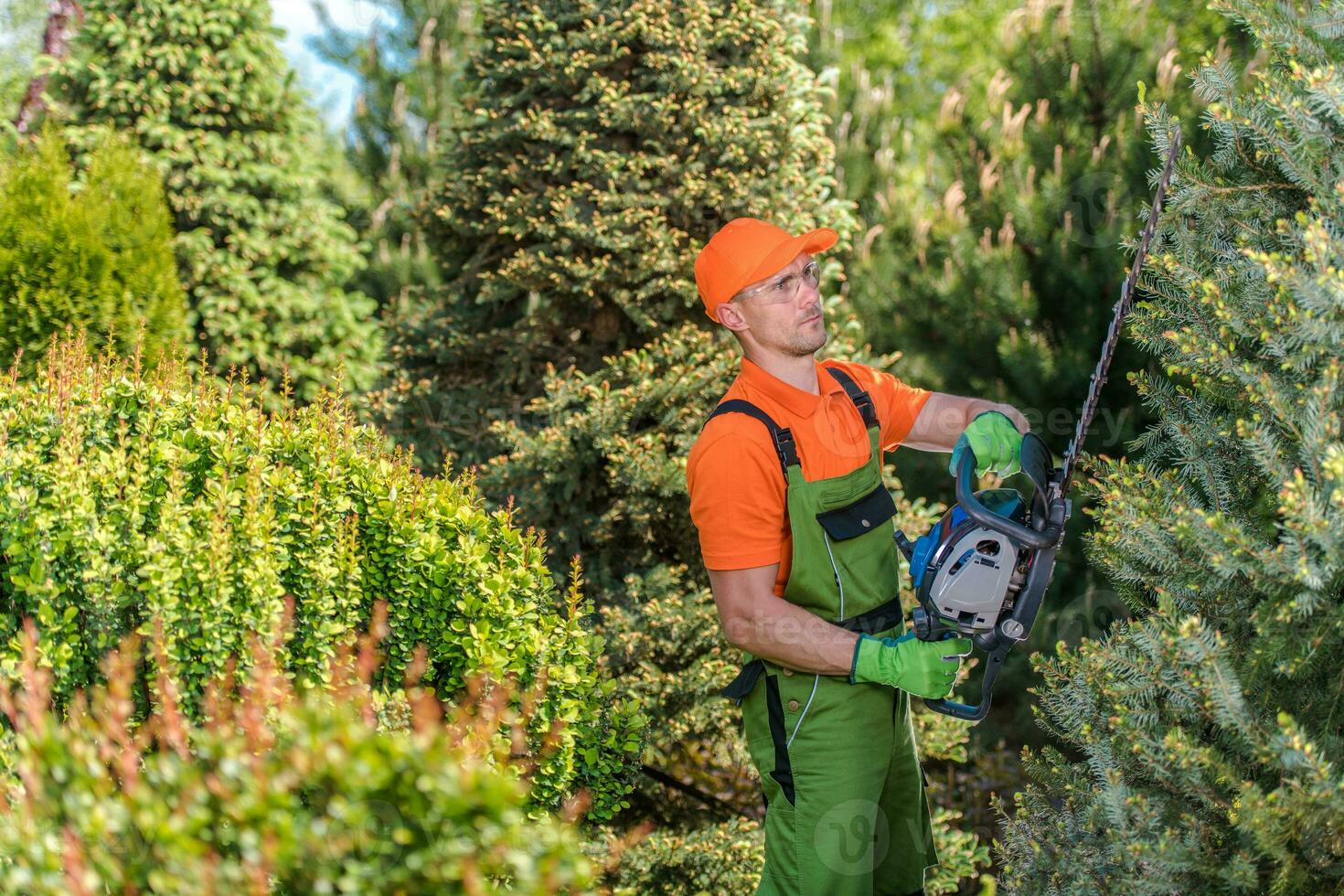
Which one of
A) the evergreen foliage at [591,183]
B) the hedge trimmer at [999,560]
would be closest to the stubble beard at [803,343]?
the hedge trimmer at [999,560]

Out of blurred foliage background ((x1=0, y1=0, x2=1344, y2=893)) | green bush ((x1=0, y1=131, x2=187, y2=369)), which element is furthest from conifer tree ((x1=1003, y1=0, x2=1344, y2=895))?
green bush ((x1=0, y1=131, x2=187, y2=369))

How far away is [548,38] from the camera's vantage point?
14.7 ft

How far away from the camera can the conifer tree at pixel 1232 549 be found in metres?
2.23

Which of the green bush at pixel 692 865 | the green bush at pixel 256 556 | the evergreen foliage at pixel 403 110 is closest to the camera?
the green bush at pixel 256 556

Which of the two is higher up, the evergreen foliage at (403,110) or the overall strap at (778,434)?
the evergreen foliage at (403,110)

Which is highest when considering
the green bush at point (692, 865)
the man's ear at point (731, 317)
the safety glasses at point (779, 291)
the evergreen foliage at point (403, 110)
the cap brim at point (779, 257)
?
the evergreen foliage at point (403, 110)

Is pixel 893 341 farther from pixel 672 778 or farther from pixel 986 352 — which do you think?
pixel 672 778

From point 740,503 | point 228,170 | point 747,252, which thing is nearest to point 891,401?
point 747,252

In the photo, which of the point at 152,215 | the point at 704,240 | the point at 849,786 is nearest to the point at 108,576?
the point at 849,786

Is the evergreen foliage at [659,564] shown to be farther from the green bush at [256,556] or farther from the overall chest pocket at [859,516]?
the overall chest pocket at [859,516]

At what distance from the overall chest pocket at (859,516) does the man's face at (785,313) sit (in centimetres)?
45

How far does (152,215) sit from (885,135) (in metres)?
5.06

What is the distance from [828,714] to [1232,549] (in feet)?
3.59

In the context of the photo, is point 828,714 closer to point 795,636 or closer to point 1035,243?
point 795,636
